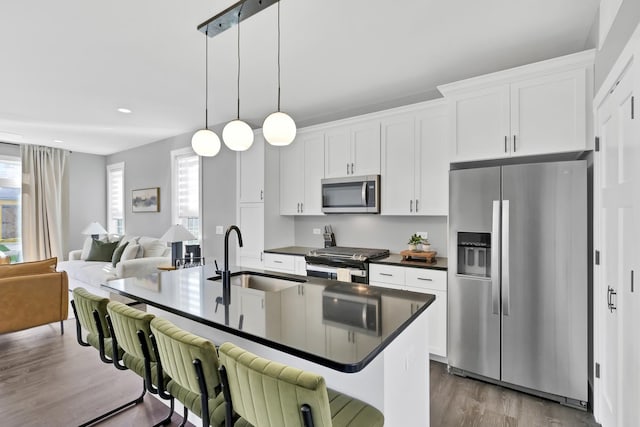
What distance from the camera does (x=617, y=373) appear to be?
176 cm

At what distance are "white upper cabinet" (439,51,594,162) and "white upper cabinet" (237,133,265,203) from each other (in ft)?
7.59

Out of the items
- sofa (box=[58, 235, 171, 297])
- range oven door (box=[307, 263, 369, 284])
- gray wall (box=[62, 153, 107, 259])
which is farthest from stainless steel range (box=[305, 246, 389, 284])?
gray wall (box=[62, 153, 107, 259])

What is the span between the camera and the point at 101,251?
5590mm

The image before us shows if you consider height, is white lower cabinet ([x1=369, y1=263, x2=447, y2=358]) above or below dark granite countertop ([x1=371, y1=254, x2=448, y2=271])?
below

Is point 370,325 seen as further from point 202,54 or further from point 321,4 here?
point 202,54

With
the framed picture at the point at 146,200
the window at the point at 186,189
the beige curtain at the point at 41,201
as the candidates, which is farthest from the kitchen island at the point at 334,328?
the beige curtain at the point at 41,201

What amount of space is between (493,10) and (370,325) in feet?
6.86

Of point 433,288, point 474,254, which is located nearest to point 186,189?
point 433,288

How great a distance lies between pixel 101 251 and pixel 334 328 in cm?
578

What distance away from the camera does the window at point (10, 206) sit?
5.82 m

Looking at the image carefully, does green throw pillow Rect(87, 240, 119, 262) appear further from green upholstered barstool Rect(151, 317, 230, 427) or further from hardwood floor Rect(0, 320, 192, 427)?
green upholstered barstool Rect(151, 317, 230, 427)

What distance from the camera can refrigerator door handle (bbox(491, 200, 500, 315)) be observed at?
2.51 m

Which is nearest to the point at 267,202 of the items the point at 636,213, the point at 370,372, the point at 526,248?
the point at 526,248

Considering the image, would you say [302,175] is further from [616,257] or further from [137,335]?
[616,257]
